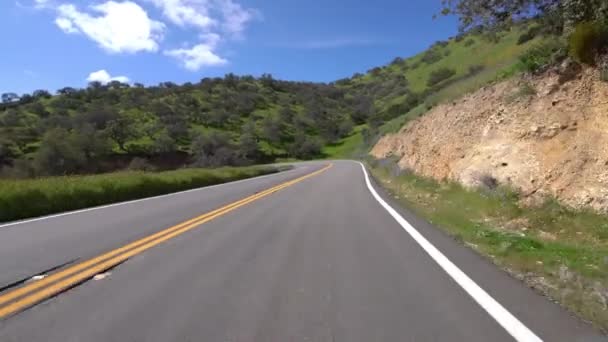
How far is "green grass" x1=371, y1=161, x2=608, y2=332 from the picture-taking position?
211 inches

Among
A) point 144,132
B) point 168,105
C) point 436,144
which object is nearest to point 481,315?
point 436,144

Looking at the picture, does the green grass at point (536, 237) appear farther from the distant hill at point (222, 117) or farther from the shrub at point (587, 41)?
the distant hill at point (222, 117)

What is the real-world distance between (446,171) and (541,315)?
1449cm

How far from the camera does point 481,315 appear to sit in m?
4.46

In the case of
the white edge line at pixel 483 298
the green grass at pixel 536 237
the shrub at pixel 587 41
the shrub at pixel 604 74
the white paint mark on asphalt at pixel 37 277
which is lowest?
the green grass at pixel 536 237

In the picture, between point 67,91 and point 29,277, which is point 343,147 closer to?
point 67,91

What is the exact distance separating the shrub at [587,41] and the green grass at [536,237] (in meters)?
4.31

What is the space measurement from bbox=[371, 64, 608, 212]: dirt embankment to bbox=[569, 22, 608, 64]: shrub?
40 centimetres

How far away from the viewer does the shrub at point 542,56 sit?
599 inches

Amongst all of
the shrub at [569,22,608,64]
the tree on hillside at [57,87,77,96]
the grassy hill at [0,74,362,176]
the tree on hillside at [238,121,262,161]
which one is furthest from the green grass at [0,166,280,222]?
the tree on hillside at [57,87,77,96]

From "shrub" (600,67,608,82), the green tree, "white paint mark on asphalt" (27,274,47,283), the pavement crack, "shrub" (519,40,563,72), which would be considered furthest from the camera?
the green tree

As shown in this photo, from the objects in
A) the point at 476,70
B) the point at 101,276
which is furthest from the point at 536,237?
the point at 476,70

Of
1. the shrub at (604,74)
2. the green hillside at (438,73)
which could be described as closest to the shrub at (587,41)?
the shrub at (604,74)

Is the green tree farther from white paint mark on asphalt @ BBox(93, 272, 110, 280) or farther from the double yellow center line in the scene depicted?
white paint mark on asphalt @ BBox(93, 272, 110, 280)
